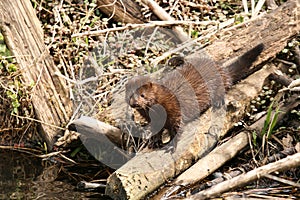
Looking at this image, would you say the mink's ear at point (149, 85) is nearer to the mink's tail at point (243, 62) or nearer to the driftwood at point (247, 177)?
the mink's tail at point (243, 62)

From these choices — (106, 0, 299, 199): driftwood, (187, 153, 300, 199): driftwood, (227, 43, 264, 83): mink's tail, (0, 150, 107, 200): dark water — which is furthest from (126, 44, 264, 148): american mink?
(187, 153, 300, 199): driftwood

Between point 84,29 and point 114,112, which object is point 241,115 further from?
point 84,29

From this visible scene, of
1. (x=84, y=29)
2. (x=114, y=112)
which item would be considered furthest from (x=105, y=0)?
(x=114, y=112)

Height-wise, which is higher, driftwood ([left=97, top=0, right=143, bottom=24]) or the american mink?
driftwood ([left=97, top=0, right=143, bottom=24])

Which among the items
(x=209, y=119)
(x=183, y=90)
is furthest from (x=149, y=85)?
(x=209, y=119)

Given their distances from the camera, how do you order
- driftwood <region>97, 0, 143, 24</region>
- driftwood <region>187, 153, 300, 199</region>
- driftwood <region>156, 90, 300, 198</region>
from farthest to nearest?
driftwood <region>97, 0, 143, 24</region> < driftwood <region>156, 90, 300, 198</region> < driftwood <region>187, 153, 300, 199</region>

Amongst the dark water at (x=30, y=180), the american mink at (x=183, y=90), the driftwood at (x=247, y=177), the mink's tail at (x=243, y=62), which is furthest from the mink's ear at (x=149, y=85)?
the driftwood at (x=247, y=177)

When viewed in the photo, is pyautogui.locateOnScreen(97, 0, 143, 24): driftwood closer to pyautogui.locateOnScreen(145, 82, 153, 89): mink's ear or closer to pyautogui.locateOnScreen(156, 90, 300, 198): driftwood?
pyautogui.locateOnScreen(145, 82, 153, 89): mink's ear

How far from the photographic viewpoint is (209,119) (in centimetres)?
553

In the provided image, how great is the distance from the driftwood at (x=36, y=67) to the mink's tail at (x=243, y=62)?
1.85 m

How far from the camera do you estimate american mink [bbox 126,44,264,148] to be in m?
5.21

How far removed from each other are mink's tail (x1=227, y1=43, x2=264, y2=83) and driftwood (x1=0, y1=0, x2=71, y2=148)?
1854 mm

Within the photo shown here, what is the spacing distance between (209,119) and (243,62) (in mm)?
720

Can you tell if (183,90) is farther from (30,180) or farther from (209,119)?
(30,180)
